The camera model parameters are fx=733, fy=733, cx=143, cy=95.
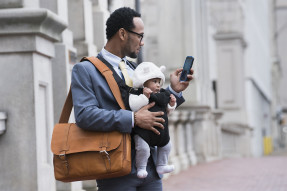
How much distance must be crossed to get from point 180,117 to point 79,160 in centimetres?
1331

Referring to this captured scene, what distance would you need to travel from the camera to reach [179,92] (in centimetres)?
416

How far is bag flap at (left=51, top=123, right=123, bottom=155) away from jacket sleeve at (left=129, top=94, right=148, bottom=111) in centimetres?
17

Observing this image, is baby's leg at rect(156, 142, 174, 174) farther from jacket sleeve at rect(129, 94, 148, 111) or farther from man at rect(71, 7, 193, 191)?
jacket sleeve at rect(129, 94, 148, 111)

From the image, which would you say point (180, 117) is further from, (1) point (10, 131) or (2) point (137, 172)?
(2) point (137, 172)

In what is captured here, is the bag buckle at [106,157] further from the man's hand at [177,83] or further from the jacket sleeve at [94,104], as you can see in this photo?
the man's hand at [177,83]

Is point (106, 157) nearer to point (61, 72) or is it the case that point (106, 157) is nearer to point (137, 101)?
point (137, 101)

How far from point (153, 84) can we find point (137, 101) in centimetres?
13

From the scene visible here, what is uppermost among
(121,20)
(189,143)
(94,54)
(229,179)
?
(94,54)

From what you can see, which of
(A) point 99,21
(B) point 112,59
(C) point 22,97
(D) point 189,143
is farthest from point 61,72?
(D) point 189,143

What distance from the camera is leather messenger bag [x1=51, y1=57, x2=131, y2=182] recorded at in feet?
12.4

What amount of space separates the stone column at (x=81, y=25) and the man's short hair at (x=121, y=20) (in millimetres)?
5363

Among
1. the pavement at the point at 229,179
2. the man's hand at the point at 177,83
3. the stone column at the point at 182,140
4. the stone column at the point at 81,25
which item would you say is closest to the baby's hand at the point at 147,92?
the man's hand at the point at 177,83

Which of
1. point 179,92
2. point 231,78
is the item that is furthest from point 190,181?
point 231,78

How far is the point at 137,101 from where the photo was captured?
385cm
